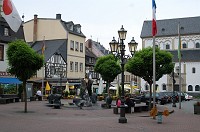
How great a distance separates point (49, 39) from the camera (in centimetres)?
6131

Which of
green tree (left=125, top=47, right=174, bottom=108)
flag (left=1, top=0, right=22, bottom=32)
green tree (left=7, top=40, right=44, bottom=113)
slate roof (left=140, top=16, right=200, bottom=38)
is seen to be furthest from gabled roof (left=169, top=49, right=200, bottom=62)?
flag (left=1, top=0, right=22, bottom=32)

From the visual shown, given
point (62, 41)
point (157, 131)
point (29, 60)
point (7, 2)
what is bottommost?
point (157, 131)

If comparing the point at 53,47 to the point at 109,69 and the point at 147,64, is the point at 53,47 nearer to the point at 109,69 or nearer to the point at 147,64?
the point at 109,69

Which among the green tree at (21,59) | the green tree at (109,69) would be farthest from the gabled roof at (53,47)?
the green tree at (21,59)

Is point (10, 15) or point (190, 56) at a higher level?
point (190, 56)

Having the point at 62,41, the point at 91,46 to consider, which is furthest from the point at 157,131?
the point at 91,46

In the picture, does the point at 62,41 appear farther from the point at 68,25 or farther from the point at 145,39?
the point at 145,39

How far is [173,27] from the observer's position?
95812 millimetres

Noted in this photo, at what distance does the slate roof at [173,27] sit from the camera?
92438 millimetres

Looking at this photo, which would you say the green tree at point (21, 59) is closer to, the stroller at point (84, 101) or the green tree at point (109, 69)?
the stroller at point (84, 101)

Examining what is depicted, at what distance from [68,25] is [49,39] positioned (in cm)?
441

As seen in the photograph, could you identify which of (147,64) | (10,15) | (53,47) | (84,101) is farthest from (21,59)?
(53,47)

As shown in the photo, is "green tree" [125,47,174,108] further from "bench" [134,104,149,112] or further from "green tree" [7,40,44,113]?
"green tree" [7,40,44,113]

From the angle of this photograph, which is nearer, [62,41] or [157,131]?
[157,131]
